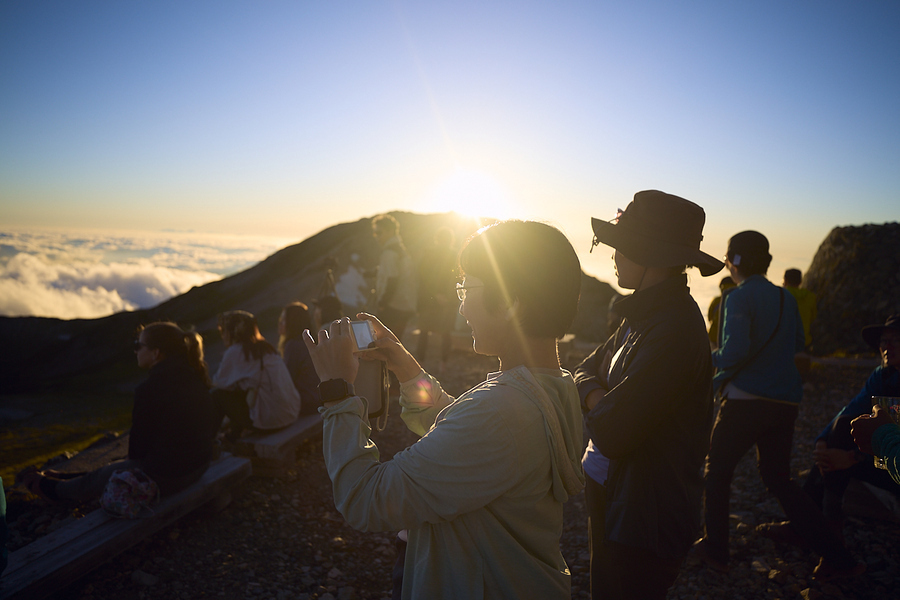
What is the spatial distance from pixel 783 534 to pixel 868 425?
2.59 m

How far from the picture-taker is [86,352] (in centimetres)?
1426

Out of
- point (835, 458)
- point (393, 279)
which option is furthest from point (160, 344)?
Result: point (835, 458)

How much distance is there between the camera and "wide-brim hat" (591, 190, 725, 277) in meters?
2.18

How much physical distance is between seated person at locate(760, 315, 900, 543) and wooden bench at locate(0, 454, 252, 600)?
4594 millimetres

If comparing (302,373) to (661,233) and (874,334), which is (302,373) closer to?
(661,233)

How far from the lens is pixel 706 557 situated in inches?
138

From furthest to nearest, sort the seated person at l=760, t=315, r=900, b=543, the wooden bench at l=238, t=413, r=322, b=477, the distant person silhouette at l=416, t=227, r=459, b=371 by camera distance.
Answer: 1. the distant person silhouette at l=416, t=227, r=459, b=371
2. the wooden bench at l=238, t=413, r=322, b=477
3. the seated person at l=760, t=315, r=900, b=543

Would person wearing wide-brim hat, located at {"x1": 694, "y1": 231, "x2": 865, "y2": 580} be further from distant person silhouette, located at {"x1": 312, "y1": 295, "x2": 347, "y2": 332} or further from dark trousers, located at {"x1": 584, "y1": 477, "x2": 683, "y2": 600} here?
distant person silhouette, located at {"x1": 312, "y1": 295, "x2": 347, "y2": 332}

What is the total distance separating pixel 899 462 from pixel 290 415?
16.5 feet

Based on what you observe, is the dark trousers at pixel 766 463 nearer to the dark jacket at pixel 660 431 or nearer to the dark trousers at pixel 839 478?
the dark trousers at pixel 839 478

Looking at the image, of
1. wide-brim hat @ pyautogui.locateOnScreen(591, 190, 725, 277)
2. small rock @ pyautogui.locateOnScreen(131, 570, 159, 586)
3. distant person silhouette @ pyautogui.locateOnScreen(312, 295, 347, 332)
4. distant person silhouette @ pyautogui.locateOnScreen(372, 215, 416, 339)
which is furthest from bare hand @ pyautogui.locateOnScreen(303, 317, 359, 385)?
distant person silhouette @ pyautogui.locateOnScreen(372, 215, 416, 339)

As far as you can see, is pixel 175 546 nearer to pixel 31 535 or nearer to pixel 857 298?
pixel 31 535

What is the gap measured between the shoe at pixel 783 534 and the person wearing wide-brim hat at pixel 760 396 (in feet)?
1.28

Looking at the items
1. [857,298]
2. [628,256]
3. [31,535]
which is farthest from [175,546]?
A: [857,298]
